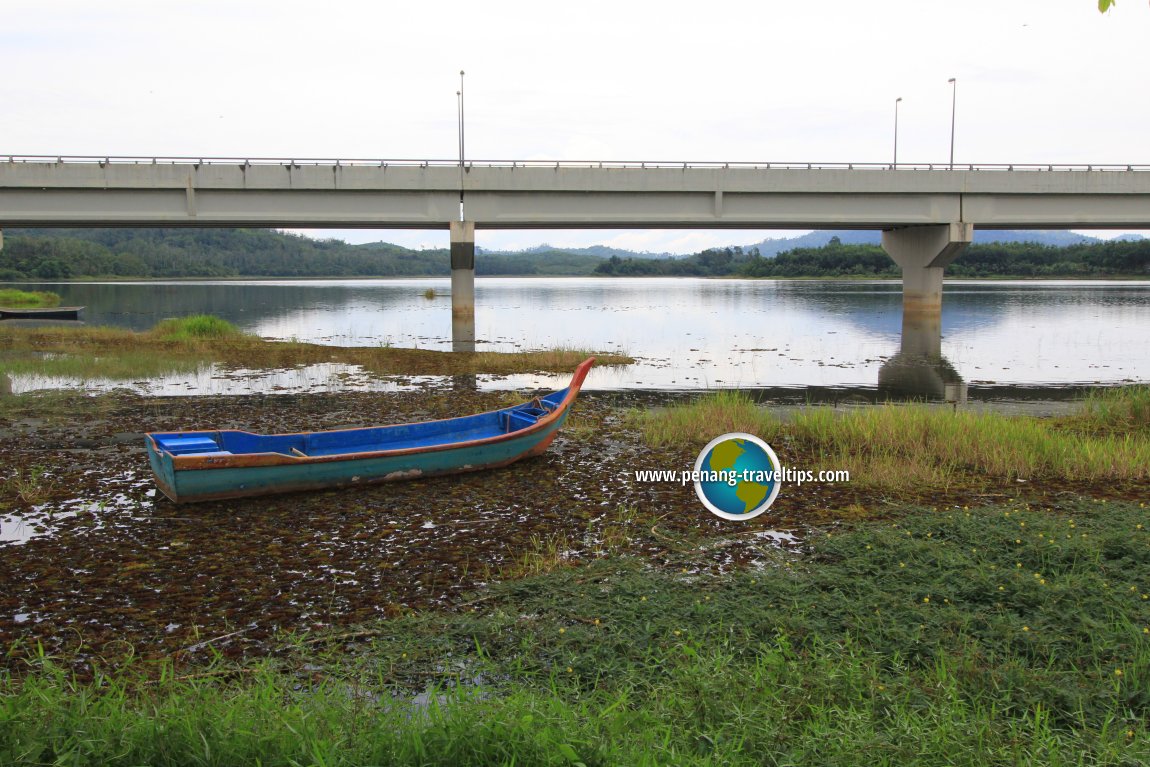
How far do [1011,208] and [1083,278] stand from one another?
84.6m

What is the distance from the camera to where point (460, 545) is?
875cm

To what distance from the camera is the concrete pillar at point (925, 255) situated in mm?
39844

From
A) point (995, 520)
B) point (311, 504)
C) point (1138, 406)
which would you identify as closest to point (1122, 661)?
point (995, 520)

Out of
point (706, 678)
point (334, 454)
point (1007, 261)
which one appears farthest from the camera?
point (1007, 261)

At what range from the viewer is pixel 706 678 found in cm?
535

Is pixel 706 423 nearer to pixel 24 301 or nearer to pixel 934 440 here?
pixel 934 440

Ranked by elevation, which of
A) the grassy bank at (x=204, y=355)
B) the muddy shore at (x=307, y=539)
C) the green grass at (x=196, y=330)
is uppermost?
the green grass at (x=196, y=330)

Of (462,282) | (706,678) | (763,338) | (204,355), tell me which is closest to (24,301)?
(462,282)

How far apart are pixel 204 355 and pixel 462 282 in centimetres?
1464

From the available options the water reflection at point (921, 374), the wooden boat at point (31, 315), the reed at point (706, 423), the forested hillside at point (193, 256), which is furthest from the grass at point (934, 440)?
the forested hillside at point (193, 256)

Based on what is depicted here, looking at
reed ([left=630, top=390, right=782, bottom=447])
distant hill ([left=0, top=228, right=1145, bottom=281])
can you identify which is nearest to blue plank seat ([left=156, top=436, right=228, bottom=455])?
reed ([left=630, top=390, right=782, bottom=447])

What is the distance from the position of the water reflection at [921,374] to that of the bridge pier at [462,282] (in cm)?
1649

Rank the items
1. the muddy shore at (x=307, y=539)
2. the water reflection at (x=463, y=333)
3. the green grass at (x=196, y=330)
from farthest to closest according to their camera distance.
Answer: the water reflection at (x=463, y=333) → the green grass at (x=196, y=330) → the muddy shore at (x=307, y=539)

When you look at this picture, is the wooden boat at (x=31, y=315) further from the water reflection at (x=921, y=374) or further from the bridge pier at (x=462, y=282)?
the water reflection at (x=921, y=374)
